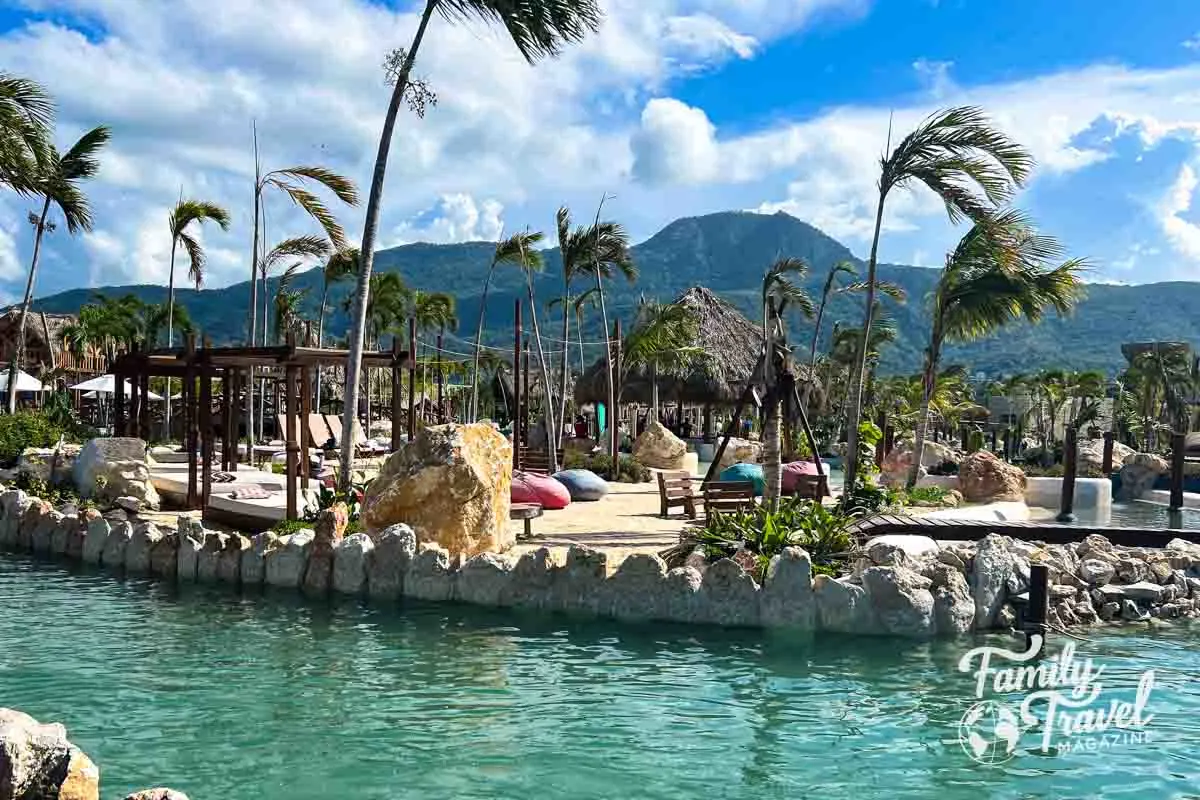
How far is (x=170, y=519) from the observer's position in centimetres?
1504

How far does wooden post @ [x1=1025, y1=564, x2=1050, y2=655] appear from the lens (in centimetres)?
905

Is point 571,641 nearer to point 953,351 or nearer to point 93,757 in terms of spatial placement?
point 93,757

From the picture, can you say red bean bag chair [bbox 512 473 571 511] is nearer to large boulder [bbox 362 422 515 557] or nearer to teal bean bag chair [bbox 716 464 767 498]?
teal bean bag chair [bbox 716 464 767 498]

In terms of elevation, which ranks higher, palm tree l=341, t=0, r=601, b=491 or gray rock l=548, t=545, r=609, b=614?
palm tree l=341, t=0, r=601, b=491

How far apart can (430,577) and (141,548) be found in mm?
3932

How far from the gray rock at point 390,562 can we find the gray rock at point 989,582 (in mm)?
5316

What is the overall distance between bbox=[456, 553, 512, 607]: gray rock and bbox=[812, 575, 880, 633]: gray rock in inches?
117

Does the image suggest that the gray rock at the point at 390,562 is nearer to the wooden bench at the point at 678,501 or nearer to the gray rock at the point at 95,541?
the gray rock at the point at 95,541

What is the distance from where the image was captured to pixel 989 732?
666cm

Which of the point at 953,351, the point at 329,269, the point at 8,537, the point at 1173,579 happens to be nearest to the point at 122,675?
the point at 8,537

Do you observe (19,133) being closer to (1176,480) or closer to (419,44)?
(419,44)

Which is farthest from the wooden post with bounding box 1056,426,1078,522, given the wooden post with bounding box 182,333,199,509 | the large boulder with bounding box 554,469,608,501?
the wooden post with bounding box 182,333,199,509

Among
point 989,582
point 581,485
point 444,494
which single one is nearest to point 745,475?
point 581,485

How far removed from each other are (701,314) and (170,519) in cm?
2400
